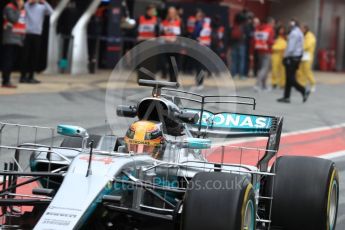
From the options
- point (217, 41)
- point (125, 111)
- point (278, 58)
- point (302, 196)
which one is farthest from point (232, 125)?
point (217, 41)

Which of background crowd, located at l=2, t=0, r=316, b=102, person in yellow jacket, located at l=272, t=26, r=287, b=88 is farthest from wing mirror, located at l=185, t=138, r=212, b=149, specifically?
person in yellow jacket, located at l=272, t=26, r=287, b=88

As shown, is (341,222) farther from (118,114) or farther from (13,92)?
(13,92)

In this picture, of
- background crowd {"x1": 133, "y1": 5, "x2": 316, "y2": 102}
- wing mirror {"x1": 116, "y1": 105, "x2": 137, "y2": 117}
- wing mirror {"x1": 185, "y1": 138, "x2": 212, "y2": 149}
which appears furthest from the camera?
background crowd {"x1": 133, "y1": 5, "x2": 316, "y2": 102}

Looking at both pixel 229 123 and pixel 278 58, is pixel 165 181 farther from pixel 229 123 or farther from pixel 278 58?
pixel 278 58

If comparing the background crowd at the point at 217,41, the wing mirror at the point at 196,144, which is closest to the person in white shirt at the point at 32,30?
the background crowd at the point at 217,41

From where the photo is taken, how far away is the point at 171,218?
234 inches

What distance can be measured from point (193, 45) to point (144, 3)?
737 inches

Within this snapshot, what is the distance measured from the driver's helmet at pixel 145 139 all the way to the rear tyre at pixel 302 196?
3.16 feet

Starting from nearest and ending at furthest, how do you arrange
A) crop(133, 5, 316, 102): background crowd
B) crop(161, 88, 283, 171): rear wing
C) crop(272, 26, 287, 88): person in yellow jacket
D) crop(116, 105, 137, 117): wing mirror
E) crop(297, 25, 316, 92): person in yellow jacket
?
crop(116, 105, 137, 117): wing mirror, crop(161, 88, 283, 171): rear wing, crop(133, 5, 316, 102): background crowd, crop(297, 25, 316, 92): person in yellow jacket, crop(272, 26, 287, 88): person in yellow jacket

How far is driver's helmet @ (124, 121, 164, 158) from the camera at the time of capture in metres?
6.73

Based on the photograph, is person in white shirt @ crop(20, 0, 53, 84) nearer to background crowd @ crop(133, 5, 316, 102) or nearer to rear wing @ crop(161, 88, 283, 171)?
background crowd @ crop(133, 5, 316, 102)

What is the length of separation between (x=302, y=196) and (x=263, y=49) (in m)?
15.6

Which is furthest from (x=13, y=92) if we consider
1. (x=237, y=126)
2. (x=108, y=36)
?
(x=237, y=126)

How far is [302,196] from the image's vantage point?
6.76 m
